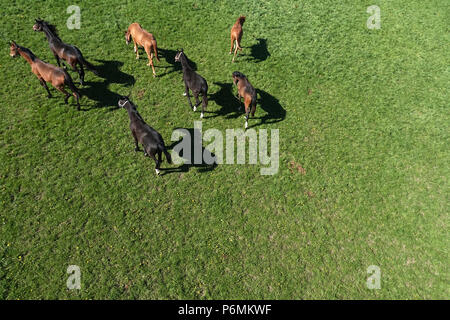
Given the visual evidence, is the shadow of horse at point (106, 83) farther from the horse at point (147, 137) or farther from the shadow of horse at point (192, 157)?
the shadow of horse at point (192, 157)

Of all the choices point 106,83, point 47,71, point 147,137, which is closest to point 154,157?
point 147,137

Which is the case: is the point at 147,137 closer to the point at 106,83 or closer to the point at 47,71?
the point at 106,83

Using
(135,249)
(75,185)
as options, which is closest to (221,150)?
(135,249)

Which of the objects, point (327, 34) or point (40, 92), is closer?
point (40, 92)

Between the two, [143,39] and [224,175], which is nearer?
[224,175]

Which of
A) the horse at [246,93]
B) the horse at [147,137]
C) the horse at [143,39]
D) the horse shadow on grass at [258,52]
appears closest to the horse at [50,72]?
the horse at [147,137]

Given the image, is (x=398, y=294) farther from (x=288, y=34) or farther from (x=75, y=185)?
(x=288, y=34)
